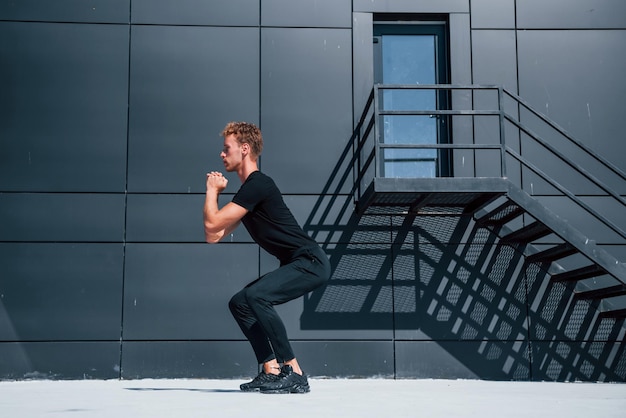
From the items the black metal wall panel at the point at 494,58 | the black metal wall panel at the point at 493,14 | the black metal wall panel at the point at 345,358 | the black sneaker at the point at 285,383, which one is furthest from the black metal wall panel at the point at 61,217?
the black metal wall panel at the point at 493,14

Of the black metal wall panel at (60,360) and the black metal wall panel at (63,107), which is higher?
the black metal wall panel at (63,107)

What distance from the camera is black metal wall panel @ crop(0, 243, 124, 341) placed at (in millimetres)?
8836

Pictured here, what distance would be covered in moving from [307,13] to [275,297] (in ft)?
15.5

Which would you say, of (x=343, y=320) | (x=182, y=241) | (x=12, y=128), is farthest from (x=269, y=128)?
(x=12, y=128)

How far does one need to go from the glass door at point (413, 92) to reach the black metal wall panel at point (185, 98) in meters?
1.62

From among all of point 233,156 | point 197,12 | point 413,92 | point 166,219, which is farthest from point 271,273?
point 197,12

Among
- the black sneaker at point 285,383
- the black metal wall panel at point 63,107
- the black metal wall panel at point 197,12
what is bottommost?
the black sneaker at point 285,383

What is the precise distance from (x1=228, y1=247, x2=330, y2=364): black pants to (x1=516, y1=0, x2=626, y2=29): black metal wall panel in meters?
5.14

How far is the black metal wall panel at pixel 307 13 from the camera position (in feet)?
31.1

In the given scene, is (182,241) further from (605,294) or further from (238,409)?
(605,294)

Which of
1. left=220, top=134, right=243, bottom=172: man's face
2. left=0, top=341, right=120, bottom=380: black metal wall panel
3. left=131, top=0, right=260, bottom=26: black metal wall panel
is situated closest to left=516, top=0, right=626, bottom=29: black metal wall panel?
left=131, top=0, right=260, bottom=26: black metal wall panel

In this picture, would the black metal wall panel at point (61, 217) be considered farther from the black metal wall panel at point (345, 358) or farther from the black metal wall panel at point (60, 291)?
the black metal wall panel at point (345, 358)

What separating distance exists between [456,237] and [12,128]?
542 centimetres

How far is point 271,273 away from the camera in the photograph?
604cm
